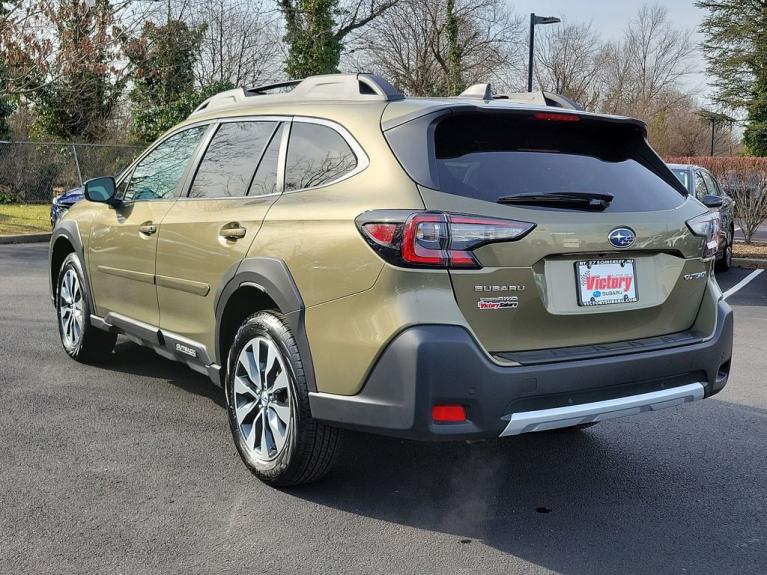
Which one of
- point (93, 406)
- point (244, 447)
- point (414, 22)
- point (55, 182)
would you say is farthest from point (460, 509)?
point (414, 22)

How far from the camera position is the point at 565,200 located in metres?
3.31

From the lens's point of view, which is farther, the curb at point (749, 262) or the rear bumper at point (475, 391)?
the curb at point (749, 262)

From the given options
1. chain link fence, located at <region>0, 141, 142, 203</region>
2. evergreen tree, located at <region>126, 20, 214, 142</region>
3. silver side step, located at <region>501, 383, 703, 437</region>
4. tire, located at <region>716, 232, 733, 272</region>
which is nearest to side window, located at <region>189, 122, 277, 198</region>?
silver side step, located at <region>501, 383, 703, 437</region>

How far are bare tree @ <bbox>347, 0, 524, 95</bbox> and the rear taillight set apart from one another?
3307cm

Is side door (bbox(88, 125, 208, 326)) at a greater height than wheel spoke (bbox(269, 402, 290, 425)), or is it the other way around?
side door (bbox(88, 125, 208, 326))

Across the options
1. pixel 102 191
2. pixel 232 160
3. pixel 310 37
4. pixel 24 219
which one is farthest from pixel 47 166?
pixel 232 160

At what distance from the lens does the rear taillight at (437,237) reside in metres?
3.02

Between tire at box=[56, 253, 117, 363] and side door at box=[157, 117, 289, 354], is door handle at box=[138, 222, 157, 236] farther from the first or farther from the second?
tire at box=[56, 253, 117, 363]

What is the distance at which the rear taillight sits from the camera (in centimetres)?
302

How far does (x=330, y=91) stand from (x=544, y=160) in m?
1.10

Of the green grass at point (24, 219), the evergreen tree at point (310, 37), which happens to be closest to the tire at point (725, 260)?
the green grass at point (24, 219)

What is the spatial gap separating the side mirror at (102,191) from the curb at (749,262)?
11.8 metres

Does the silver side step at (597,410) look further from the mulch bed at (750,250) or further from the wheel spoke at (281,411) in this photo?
the mulch bed at (750,250)

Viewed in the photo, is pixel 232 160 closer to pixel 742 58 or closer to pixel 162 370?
pixel 162 370
